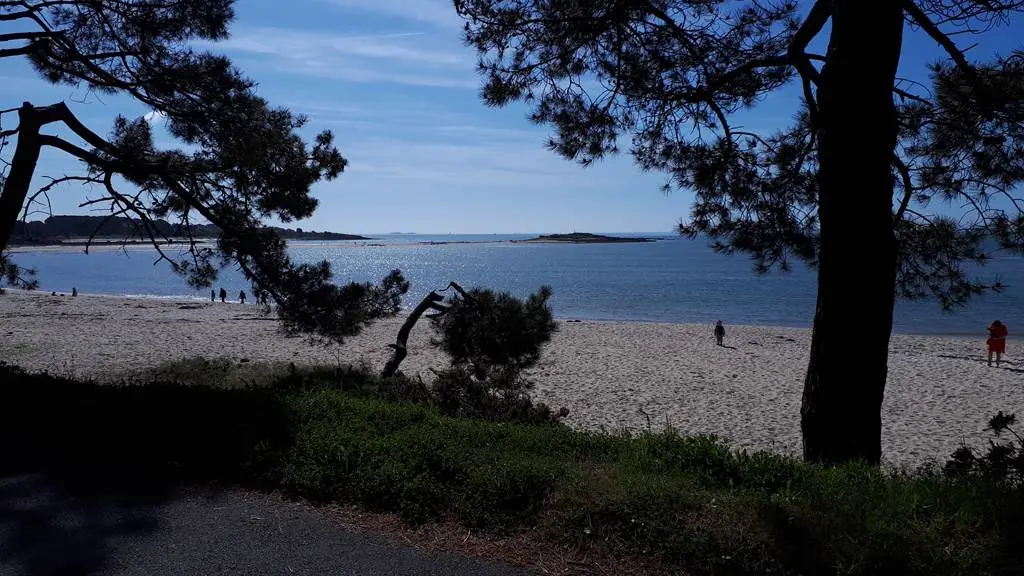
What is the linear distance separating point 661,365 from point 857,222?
17469 millimetres

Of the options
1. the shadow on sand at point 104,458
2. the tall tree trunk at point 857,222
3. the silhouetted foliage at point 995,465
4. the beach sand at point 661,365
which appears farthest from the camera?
the beach sand at point 661,365

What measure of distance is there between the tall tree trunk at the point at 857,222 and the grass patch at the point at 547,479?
90 cm

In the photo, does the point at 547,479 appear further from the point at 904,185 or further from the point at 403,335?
the point at 403,335

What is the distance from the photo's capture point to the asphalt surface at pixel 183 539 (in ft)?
12.1

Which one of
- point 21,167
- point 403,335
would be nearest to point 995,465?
point 403,335

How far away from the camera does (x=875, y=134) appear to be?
5309 mm

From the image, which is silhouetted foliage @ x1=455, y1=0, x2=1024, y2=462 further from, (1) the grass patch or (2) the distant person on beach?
(2) the distant person on beach

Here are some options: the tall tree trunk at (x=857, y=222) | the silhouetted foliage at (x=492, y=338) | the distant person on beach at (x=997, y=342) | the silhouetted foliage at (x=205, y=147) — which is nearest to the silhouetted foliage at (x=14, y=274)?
the silhouetted foliage at (x=205, y=147)

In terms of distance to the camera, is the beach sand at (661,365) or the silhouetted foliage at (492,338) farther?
the beach sand at (661,365)

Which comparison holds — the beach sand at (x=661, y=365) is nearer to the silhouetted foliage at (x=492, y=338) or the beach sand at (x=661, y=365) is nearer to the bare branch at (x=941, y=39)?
the silhouetted foliage at (x=492, y=338)

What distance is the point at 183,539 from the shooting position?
13.3ft

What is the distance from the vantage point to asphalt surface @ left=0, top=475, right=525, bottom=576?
3686 mm

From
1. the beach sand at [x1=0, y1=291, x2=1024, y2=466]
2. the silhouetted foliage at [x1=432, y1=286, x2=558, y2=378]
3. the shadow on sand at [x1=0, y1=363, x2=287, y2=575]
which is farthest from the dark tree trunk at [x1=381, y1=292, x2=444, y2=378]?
the shadow on sand at [x1=0, y1=363, x2=287, y2=575]

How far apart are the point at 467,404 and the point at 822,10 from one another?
16.8 feet
